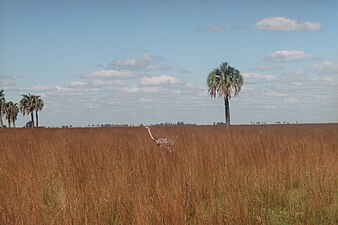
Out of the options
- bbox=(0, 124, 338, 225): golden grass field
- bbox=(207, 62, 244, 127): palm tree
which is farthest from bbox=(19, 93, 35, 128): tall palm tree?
bbox=(0, 124, 338, 225): golden grass field

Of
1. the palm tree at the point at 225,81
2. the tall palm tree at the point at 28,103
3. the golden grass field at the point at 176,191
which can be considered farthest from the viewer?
the tall palm tree at the point at 28,103

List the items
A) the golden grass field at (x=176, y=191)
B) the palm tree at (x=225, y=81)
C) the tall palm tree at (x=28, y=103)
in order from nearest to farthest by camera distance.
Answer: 1. the golden grass field at (x=176, y=191)
2. the palm tree at (x=225, y=81)
3. the tall palm tree at (x=28, y=103)

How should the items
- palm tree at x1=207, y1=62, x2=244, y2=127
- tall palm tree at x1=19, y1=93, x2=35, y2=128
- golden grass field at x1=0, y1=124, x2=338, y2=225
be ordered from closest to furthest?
golden grass field at x1=0, y1=124, x2=338, y2=225, palm tree at x1=207, y1=62, x2=244, y2=127, tall palm tree at x1=19, y1=93, x2=35, y2=128

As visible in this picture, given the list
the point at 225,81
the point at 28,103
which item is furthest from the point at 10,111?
the point at 225,81

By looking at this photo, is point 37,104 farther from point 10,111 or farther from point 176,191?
point 176,191

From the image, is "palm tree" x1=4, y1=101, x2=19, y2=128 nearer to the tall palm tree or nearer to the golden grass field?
the tall palm tree

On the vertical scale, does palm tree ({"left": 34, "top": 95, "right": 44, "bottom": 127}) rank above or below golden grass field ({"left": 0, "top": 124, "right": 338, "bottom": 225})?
above

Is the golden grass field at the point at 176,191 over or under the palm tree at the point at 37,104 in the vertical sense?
under

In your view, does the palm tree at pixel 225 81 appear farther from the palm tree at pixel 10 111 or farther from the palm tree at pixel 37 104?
the palm tree at pixel 10 111

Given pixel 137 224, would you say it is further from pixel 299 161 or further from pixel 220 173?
pixel 299 161

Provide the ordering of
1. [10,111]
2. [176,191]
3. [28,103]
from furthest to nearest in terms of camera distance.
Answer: [10,111], [28,103], [176,191]

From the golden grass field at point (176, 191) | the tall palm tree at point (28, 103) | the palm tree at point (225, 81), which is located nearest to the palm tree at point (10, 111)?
the tall palm tree at point (28, 103)

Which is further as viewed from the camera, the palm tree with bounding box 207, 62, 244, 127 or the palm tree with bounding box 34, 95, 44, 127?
the palm tree with bounding box 34, 95, 44, 127

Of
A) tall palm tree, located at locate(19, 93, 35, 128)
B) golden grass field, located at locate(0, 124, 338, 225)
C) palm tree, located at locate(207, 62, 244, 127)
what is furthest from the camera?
tall palm tree, located at locate(19, 93, 35, 128)
